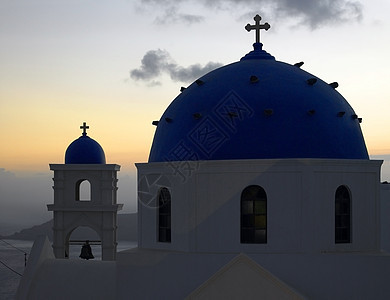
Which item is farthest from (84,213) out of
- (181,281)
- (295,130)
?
(295,130)

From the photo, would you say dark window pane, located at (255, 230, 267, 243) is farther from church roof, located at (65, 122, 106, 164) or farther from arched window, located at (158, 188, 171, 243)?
church roof, located at (65, 122, 106, 164)

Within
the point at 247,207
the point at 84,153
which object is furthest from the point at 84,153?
the point at 247,207

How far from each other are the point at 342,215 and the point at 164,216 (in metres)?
5.15

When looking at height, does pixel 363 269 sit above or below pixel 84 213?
below


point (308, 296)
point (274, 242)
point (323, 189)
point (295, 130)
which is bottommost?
point (308, 296)

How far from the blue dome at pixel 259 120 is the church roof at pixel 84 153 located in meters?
8.84

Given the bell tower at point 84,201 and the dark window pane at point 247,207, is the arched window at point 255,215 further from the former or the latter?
the bell tower at point 84,201

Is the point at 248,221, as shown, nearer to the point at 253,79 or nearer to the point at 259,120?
the point at 259,120

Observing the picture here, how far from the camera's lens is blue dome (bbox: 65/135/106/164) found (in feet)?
84.1

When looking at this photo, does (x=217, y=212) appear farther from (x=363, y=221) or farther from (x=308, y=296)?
(x=363, y=221)

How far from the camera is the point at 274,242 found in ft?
49.4

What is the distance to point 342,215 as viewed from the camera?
51.9 feet

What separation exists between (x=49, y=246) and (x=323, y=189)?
9092 millimetres

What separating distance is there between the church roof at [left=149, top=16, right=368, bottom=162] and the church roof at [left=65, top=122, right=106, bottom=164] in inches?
344
